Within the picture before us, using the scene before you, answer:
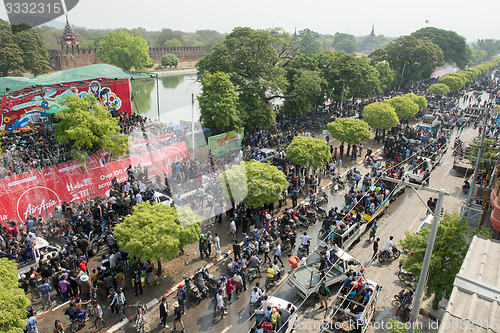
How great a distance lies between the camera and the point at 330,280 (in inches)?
536

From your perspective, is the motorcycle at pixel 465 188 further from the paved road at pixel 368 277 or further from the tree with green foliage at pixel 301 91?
the tree with green foliage at pixel 301 91

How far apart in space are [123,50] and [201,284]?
7095cm

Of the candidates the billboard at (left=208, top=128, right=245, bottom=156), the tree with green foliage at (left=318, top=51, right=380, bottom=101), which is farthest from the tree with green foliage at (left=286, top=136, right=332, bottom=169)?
the tree with green foliage at (left=318, top=51, right=380, bottom=101)

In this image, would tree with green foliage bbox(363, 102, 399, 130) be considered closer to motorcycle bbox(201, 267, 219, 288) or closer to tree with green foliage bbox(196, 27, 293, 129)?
tree with green foliage bbox(196, 27, 293, 129)

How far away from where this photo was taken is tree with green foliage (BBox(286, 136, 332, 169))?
2333 centimetres

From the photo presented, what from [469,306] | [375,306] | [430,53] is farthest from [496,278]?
[430,53]

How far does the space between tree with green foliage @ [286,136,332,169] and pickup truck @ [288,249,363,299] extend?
31.4 ft

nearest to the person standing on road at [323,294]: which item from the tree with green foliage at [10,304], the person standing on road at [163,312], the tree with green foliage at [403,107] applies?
the person standing on road at [163,312]

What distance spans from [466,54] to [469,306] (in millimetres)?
93773

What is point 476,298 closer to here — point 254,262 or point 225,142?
point 254,262

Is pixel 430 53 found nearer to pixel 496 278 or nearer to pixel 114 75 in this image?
pixel 114 75

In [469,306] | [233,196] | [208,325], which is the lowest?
[208,325]

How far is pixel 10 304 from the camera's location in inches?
389

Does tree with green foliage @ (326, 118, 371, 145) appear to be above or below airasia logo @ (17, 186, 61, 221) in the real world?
above
